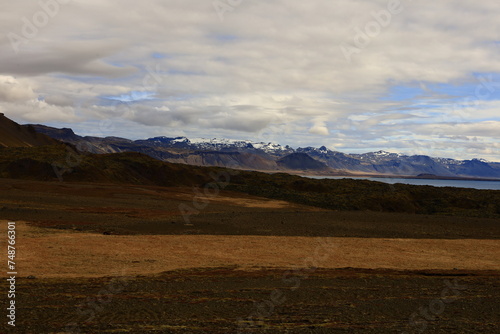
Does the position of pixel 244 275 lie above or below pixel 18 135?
below

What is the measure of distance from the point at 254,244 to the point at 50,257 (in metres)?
10.9

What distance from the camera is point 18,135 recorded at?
14450cm

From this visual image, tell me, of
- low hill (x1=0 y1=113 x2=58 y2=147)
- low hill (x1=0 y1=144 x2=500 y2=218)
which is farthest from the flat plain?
low hill (x1=0 y1=113 x2=58 y2=147)

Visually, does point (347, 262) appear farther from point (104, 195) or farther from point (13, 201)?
point (104, 195)

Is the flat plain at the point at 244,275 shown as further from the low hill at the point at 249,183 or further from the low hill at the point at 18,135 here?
the low hill at the point at 18,135

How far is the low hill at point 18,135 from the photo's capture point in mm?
133413

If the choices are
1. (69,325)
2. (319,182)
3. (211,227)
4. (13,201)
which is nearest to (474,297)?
(69,325)

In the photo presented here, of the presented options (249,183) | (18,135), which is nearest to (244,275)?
(249,183)

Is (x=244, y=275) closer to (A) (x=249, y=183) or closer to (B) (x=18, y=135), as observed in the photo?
(A) (x=249, y=183)

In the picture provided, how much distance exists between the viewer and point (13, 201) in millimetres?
38125

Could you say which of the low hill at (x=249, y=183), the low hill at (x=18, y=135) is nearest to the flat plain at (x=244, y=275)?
the low hill at (x=249, y=183)

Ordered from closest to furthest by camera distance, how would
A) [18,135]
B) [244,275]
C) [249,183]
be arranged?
[244,275]
[249,183]
[18,135]

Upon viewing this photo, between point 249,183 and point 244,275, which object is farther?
point 249,183

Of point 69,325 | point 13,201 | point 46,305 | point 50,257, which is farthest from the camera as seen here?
point 13,201
